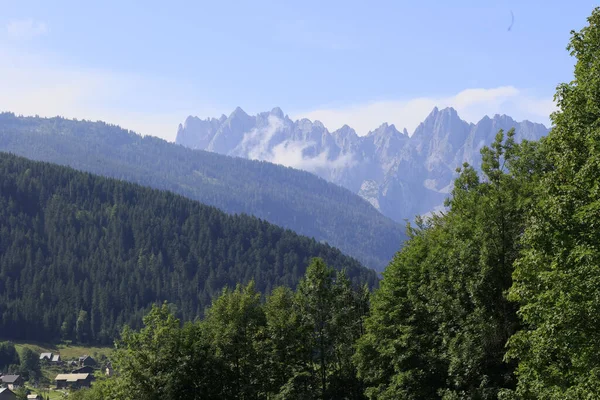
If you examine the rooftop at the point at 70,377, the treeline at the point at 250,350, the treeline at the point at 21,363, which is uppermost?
the treeline at the point at 250,350

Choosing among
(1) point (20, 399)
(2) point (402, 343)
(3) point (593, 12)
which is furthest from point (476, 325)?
(1) point (20, 399)

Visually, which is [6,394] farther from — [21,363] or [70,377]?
[21,363]

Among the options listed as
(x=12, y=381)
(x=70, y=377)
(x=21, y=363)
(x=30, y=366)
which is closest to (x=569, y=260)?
(x=12, y=381)

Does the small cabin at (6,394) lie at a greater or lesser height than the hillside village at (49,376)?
greater

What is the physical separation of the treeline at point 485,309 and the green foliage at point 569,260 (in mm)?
51

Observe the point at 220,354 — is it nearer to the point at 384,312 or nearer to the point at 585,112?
the point at 384,312

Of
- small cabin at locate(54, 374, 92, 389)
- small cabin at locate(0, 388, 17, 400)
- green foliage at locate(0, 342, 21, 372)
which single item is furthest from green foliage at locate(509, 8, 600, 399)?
green foliage at locate(0, 342, 21, 372)

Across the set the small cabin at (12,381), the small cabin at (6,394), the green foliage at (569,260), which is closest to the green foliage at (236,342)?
the green foliage at (569,260)

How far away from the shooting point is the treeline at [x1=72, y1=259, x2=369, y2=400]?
1868 inches

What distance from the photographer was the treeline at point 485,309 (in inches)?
995

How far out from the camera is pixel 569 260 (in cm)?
2523

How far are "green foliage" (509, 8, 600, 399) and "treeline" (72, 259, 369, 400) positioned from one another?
2661 cm

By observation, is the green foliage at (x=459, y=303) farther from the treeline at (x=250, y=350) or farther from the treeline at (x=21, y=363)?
the treeline at (x=21, y=363)

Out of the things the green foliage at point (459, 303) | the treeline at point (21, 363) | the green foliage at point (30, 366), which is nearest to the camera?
the green foliage at point (459, 303)
